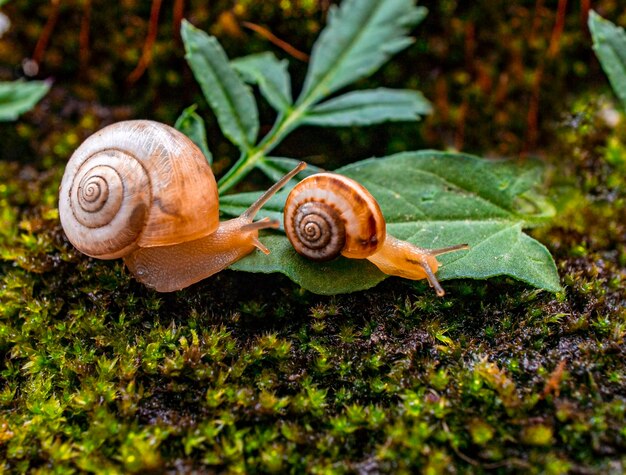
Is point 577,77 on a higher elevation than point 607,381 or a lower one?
higher

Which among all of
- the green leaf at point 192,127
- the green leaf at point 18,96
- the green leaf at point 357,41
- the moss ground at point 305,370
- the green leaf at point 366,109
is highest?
the green leaf at point 357,41

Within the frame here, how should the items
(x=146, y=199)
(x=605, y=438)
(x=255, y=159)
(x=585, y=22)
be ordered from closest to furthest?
(x=605, y=438) → (x=146, y=199) → (x=255, y=159) → (x=585, y=22)

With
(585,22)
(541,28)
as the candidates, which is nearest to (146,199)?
(541,28)

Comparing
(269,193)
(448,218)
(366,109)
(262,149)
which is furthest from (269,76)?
(448,218)

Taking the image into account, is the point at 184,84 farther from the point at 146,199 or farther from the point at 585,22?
the point at 585,22

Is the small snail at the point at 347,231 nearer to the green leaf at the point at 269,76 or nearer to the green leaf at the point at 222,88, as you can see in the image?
the green leaf at the point at 222,88

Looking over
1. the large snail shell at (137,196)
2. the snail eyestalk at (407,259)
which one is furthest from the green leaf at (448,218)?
the large snail shell at (137,196)
